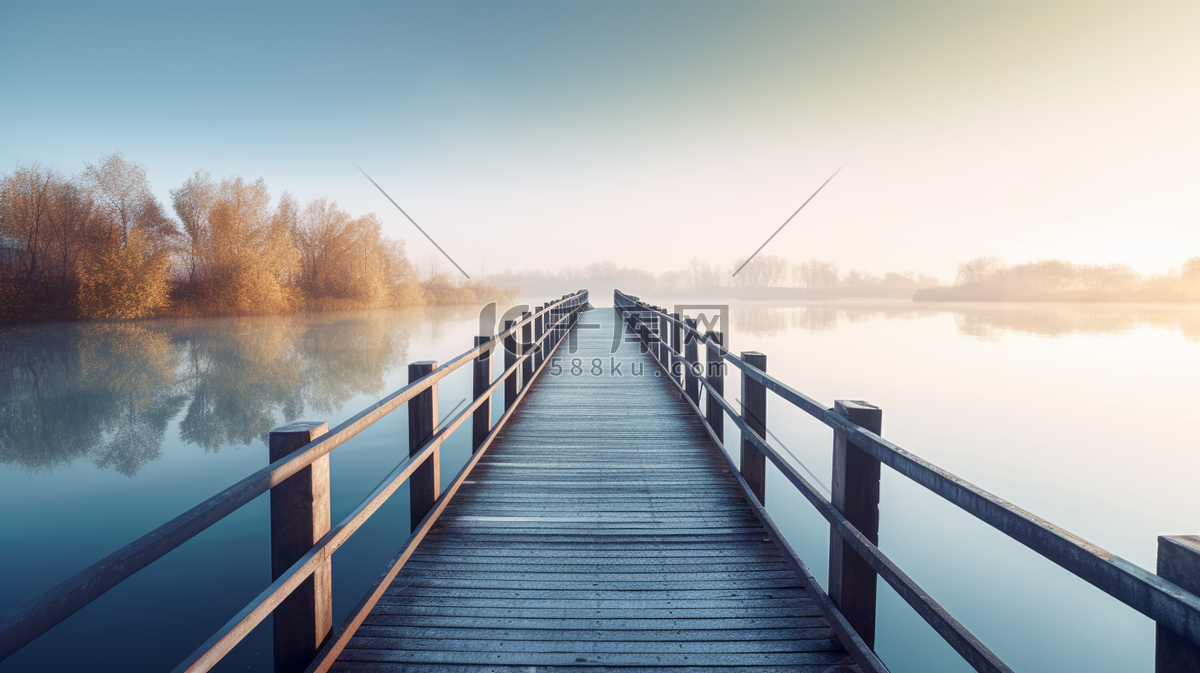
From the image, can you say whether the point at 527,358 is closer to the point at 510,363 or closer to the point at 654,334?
the point at 510,363

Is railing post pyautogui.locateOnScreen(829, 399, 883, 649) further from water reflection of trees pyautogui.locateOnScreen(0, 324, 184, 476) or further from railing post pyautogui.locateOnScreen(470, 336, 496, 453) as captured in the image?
water reflection of trees pyautogui.locateOnScreen(0, 324, 184, 476)

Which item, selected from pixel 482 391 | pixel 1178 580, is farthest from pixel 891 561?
pixel 482 391

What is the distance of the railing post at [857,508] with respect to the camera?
1.90 metres

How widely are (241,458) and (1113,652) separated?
12668 millimetres

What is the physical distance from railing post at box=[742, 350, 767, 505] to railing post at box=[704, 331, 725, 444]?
0.76 m

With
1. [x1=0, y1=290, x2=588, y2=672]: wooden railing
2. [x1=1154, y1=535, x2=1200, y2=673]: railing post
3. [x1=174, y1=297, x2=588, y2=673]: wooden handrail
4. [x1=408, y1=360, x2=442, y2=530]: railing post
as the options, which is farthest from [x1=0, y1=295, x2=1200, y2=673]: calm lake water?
[x1=1154, y1=535, x2=1200, y2=673]: railing post

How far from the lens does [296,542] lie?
1.66m

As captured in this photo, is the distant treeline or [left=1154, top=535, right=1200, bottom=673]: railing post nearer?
[left=1154, top=535, right=1200, bottom=673]: railing post

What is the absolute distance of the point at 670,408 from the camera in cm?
617

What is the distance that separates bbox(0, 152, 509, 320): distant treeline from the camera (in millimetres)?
27594

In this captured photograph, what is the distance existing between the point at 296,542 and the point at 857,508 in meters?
2.02

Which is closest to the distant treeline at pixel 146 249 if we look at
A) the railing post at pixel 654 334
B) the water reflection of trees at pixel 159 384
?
the water reflection of trees at pixel 159 384

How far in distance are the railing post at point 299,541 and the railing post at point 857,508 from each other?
6.16 ft

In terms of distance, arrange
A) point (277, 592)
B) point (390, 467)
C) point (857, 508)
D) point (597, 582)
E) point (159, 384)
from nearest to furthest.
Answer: point (277, 592), point (857, 508), point (597, 582), point (390, 467), point (159, 384)
